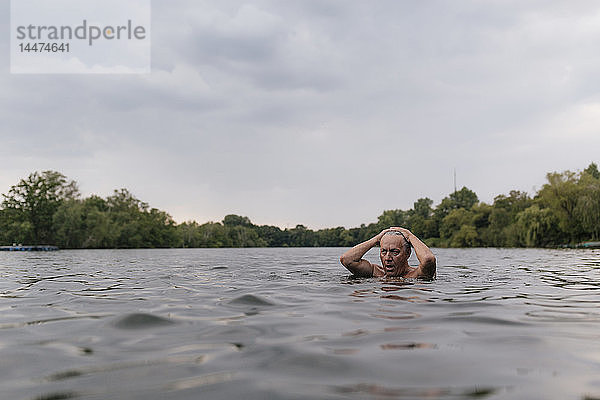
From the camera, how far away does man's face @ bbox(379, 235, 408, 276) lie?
26.5 feet

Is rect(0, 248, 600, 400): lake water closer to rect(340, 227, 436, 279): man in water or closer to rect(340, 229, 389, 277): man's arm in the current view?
rect(340, 227, 436, 279): man in water

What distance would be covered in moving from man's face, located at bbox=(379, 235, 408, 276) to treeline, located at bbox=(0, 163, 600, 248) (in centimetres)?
5024

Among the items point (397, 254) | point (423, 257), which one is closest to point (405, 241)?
point (397, 254)

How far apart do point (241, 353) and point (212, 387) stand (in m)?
0.70

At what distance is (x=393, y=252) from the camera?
8.06m

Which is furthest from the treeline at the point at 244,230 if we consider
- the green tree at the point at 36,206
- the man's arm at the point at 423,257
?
the man's arm at the point at 423,257

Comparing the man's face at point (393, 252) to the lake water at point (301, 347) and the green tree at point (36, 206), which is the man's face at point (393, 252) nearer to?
the lake water at point (301, 347)

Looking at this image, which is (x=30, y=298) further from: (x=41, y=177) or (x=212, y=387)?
(x=41, y=177)

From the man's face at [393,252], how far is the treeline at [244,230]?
165 feet

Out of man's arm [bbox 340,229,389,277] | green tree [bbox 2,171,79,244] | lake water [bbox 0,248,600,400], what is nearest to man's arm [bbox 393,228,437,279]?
man's arm [bbox 340,229,389,277]

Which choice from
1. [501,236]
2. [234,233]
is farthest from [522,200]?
[234,233]

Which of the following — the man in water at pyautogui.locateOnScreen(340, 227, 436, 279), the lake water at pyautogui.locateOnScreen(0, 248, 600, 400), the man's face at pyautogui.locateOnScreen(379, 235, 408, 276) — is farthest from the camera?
the man's face at pyautogui.locateOnScreen(379, 235, 408, 276)

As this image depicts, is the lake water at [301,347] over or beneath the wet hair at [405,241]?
beneath

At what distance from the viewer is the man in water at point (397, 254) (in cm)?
789
